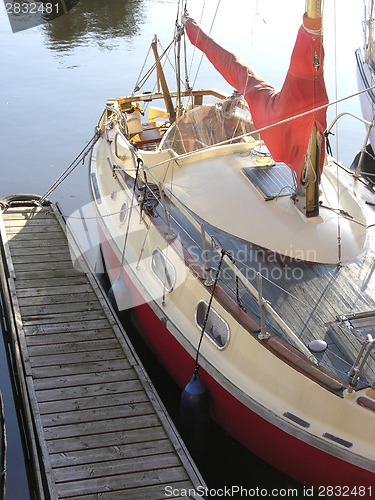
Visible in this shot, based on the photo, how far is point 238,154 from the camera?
11234 mm

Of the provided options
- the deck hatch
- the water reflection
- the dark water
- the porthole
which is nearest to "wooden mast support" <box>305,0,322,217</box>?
the deck hatch

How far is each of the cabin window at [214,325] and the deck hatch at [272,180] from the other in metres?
2.06

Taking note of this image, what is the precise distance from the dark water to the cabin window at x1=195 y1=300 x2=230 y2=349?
1.46 m

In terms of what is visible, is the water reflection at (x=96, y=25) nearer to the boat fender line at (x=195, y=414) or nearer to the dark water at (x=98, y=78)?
the dark water at (x=98, y=78)

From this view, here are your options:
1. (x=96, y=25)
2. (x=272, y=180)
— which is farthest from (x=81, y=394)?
(x=96, y=25)

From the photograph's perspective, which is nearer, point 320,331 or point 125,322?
point 320,331

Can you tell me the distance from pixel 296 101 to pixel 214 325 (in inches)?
130

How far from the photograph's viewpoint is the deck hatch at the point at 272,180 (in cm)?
1014

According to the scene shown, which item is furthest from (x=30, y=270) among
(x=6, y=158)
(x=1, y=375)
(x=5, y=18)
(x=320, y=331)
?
(x=5, y=18)

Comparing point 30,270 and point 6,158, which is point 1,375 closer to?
point 30,270

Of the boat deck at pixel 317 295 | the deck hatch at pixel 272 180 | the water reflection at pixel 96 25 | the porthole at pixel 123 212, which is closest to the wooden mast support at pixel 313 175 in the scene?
the deck hatch at pixel 272 180

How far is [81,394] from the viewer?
31.3 feet

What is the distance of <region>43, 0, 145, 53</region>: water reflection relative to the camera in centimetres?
3212

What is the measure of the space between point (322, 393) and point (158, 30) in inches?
1114
